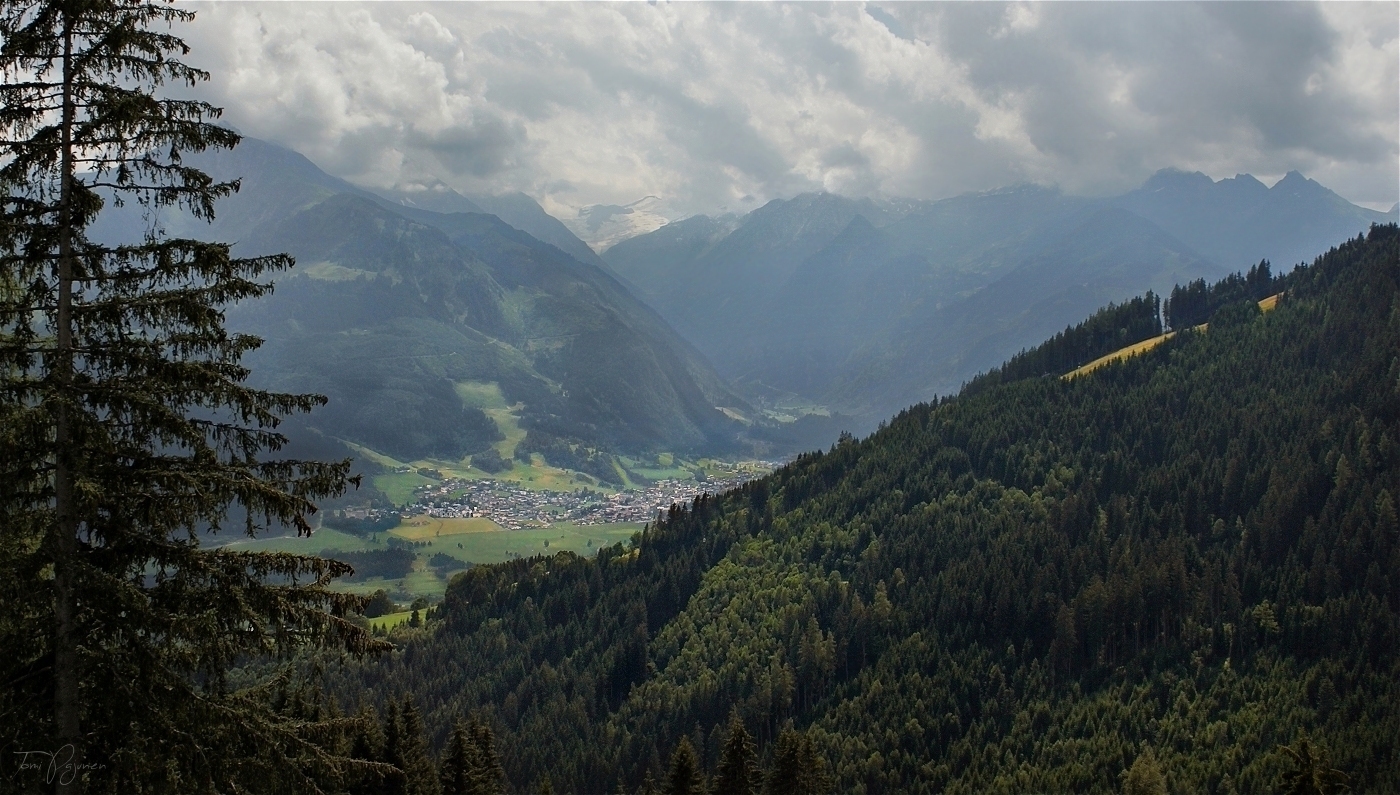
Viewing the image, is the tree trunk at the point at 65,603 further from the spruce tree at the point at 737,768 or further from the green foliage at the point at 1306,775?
the spruce tree at the point at 737,768

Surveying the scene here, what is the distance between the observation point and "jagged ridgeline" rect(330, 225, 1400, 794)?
86.6 meters

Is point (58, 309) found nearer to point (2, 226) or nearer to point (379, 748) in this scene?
point (2, 226)

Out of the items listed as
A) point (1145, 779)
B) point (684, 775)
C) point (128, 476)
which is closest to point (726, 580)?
point (1145, 779)

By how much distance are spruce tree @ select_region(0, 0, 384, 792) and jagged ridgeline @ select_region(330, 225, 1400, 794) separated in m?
76.5

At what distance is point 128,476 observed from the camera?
15.2m

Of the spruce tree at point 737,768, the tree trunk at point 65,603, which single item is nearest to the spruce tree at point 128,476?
the tree trunk at point 65,603

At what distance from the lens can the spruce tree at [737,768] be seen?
158ft

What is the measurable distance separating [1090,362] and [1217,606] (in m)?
100.0

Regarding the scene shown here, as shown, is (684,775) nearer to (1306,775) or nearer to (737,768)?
(737,768)

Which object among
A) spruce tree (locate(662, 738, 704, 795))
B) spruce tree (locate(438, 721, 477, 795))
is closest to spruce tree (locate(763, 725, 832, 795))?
spruce tree (locate(662, 738, 704, 795))

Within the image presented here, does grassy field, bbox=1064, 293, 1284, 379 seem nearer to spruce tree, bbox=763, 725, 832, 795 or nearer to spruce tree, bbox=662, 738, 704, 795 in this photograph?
spruce tree, bbox=763, 725, 832, 795

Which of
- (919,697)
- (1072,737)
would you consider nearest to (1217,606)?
(1072,737)

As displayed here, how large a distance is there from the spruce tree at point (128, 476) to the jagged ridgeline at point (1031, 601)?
76452mm

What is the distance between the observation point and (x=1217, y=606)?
3969 inches
